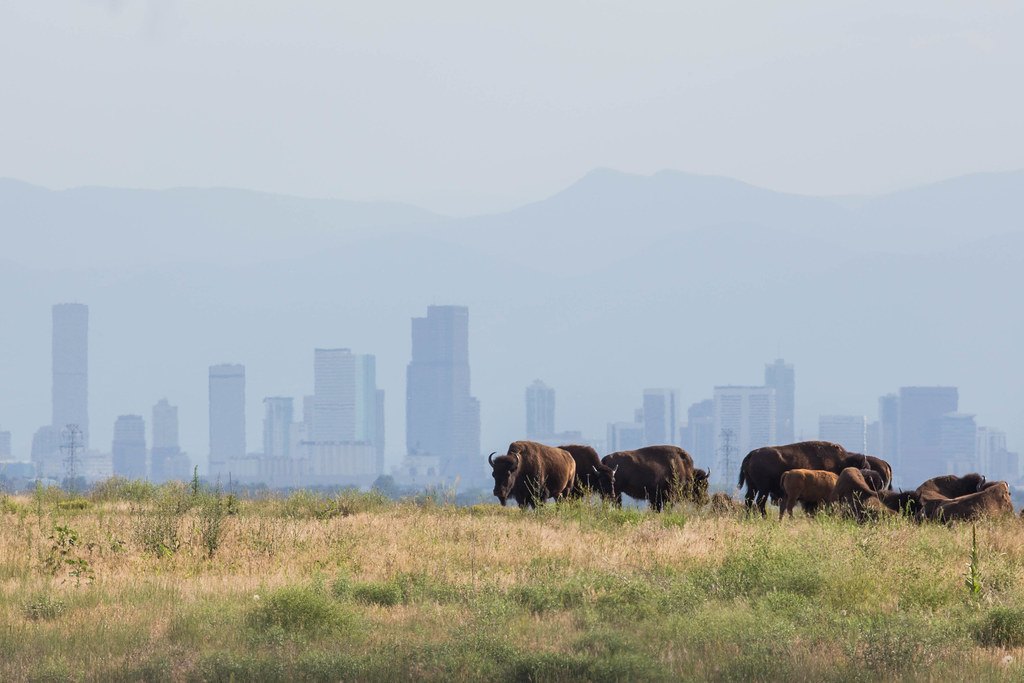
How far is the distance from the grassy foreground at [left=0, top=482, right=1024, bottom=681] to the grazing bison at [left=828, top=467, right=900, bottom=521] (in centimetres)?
127

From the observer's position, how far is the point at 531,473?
27.4 metres

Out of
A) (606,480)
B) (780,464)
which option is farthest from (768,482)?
→ (606,480)

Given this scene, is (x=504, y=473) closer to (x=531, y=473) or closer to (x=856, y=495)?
(x=531, y=473)

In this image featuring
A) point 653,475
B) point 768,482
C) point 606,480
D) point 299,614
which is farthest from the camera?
point 606,480

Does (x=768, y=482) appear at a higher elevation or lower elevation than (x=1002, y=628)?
higher

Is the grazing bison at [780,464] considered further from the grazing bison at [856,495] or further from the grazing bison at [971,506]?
the grazing bison at [971,506]

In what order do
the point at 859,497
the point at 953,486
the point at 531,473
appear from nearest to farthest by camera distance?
the point at 859,497 → the point at 953,486 → the point at 531,473

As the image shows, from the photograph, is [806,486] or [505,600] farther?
[806,486]

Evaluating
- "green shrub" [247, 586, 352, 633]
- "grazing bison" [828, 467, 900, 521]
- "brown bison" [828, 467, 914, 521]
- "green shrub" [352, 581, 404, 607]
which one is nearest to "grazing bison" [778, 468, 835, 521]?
"grazing bison" [828, 467, 900, 521]

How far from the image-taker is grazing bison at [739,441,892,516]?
26.4 metres

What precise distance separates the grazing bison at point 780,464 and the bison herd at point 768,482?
0.06 feet

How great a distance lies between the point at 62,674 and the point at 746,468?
56.3 ft

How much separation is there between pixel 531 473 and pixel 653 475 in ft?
8.04

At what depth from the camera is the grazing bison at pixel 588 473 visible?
2805 centimetres
